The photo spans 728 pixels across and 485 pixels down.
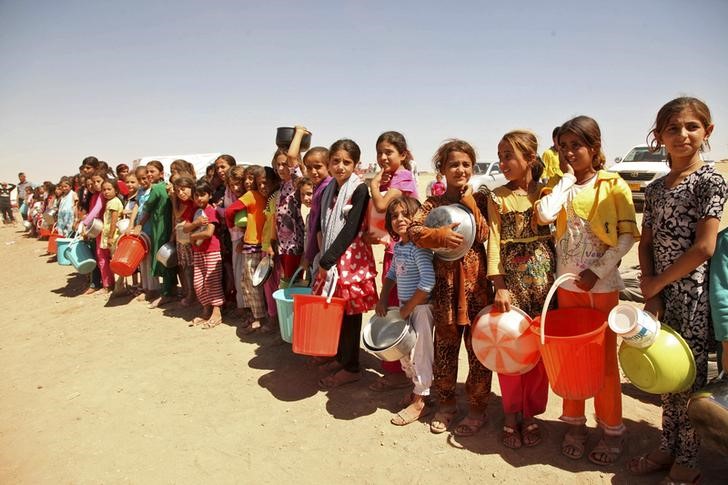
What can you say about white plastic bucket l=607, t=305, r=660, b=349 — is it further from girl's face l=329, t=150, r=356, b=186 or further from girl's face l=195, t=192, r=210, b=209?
girl's face l=195, t=192, r=210, b=209

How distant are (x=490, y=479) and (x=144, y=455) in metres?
2.10

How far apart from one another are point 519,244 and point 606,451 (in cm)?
119

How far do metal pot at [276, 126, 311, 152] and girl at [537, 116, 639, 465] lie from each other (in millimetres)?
2609

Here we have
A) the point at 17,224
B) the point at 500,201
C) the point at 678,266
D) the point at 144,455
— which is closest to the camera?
the point at 678,266

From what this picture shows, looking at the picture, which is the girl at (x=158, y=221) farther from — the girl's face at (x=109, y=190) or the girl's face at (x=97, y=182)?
the girl's face at (x=97, y=182)

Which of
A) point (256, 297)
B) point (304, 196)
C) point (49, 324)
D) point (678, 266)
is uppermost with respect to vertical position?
point (304, 196)

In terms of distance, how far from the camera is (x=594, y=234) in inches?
91.5

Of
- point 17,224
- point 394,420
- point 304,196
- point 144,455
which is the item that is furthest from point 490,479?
point 17,224

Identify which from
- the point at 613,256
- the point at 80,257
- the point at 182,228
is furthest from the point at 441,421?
the point at 80,257

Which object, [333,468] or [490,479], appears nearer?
[490,479]

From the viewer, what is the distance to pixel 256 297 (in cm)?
474

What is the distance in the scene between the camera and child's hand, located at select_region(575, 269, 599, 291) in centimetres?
232

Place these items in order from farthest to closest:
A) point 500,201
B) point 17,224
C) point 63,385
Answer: point 17,224 → point 63,385 → point 500,201

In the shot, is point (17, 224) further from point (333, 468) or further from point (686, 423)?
point (686, 423)
